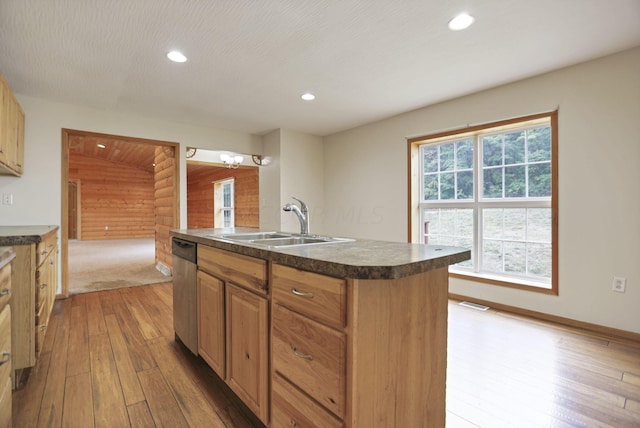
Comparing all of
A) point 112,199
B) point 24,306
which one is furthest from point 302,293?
point 112,199

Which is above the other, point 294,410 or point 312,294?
point 312,294

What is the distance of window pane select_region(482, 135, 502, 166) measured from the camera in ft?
10.7

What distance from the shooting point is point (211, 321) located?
177 centimetres

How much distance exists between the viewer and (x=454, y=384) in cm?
182

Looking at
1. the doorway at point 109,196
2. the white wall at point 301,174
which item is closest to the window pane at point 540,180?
the white wall at point 301,174

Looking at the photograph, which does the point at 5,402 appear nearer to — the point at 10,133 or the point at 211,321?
the point at 211,321

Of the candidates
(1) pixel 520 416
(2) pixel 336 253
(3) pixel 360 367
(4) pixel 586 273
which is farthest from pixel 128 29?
(4) pixel 586 273

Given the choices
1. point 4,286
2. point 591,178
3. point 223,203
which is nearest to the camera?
point 4,286

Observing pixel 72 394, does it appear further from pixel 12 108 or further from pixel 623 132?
pixel 623 132

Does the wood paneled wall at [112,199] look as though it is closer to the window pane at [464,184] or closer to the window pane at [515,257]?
the window pane at [464,184]

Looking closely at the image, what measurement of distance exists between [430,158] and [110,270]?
5290 mm

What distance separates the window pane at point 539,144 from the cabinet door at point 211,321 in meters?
3.13

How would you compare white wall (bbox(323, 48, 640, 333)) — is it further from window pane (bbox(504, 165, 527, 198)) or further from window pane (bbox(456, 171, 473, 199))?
window pane (bbox(456, 171, 473, 199))

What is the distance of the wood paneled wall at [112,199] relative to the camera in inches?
386
